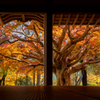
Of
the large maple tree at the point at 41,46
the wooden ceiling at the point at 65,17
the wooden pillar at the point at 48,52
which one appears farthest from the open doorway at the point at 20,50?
the wooden pillar at the point at 48,52

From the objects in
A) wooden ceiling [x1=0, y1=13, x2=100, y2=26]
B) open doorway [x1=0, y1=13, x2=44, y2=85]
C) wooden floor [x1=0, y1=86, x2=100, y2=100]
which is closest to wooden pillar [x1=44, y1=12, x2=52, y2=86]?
wooden ceiling [x1=0, y1=13, x2=100, y2=26]

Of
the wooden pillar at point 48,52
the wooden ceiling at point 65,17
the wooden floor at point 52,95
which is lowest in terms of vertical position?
the wooden floor at point 52,95

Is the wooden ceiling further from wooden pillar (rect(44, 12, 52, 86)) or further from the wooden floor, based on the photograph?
the wooden floor

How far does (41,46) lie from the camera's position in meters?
5.83

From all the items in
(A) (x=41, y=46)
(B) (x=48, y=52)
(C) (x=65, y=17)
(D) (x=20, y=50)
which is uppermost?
(C) (x=65, y=17)

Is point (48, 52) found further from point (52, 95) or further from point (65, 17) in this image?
point (52, 95)

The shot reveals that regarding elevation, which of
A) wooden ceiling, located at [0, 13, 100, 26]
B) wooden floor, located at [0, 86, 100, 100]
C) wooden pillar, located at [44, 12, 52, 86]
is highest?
wooden ceiling, located at [0, 13, 100, 26]

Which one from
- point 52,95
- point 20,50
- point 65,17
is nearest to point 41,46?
point 20,50

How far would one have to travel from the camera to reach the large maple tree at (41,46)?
5598mm

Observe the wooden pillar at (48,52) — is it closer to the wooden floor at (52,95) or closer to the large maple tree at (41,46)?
the wooden floor at (52,95)

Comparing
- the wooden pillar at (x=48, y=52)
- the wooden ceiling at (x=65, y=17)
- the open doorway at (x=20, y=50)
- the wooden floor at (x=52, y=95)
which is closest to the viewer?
the wooden floor at (x=52, y=95)

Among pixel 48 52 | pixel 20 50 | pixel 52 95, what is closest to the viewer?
pixel 52 95

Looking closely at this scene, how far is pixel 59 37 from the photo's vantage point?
19.0ft

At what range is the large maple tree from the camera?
5.60 metres
